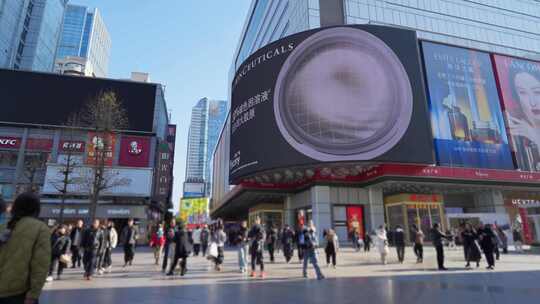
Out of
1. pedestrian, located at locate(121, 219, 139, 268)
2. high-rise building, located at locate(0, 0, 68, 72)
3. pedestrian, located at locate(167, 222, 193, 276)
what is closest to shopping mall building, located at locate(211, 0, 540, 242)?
pedestrian, located at locate(121, 219, 139, 268)

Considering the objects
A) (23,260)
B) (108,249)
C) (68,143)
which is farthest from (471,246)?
(68,143)

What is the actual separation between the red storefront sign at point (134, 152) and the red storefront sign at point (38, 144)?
30.0 ft

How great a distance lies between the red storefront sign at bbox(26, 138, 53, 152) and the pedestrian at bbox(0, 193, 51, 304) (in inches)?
1753

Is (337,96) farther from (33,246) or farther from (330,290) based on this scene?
(33,246)

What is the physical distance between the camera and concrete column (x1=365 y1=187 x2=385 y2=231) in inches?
1061

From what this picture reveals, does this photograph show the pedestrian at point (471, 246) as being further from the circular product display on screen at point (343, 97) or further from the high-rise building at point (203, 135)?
the high-rise building at point (203, 135)

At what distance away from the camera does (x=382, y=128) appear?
25359 millimetres

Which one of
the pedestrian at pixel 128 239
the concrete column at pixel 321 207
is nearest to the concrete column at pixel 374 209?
the concrete column at pixel 321 207

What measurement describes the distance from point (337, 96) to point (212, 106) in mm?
157624

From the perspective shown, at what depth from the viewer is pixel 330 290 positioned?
790 cm

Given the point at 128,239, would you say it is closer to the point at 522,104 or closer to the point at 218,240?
the point at 218,240

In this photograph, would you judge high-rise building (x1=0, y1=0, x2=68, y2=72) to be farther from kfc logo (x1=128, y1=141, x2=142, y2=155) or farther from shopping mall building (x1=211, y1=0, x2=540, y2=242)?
shopping mall building (x1=211, y1=0, x2=540, y2=242)

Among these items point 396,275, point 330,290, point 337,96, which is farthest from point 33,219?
point 337,96

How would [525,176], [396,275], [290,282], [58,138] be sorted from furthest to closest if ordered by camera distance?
[58,138] < [525,176] < [396,275] < [290,282]
